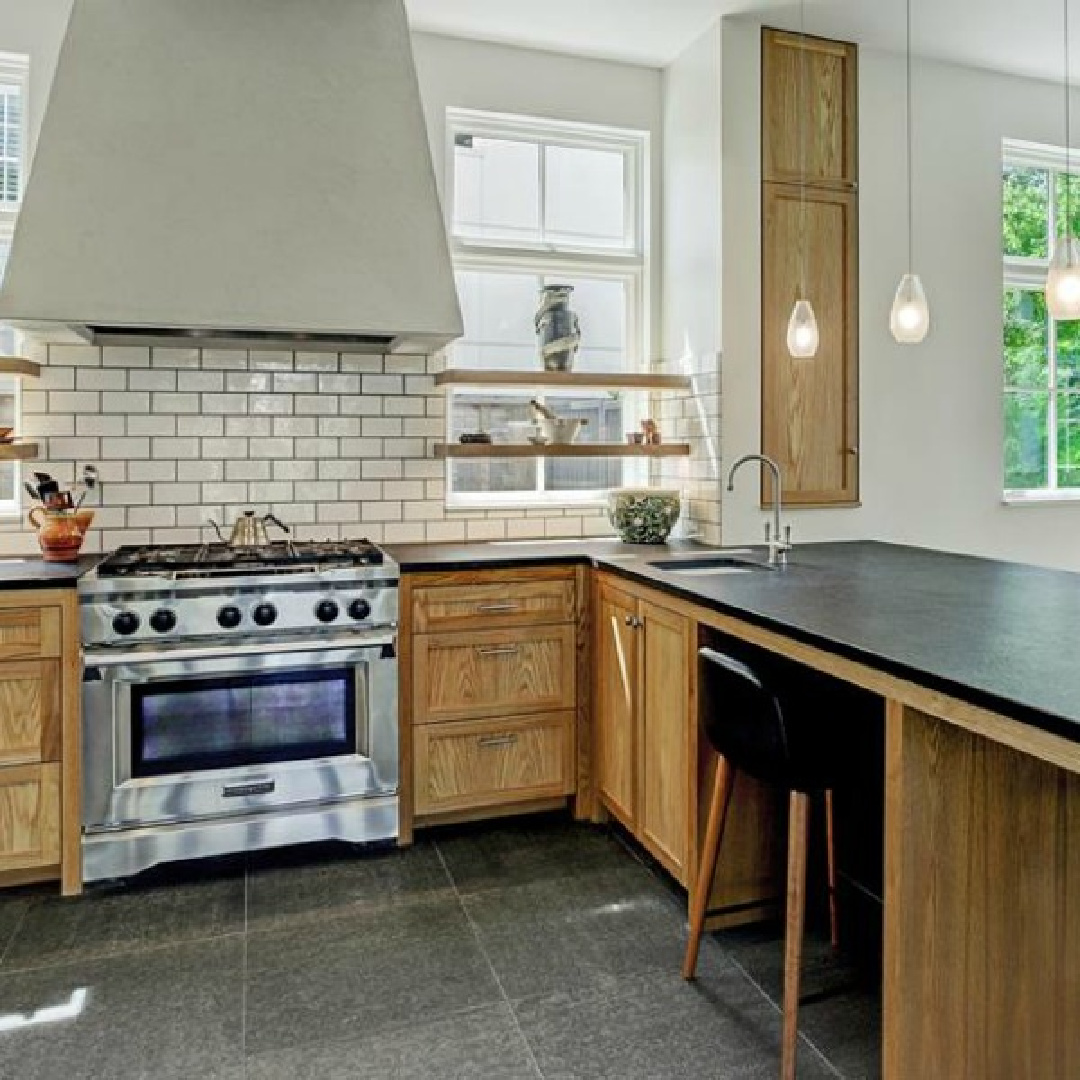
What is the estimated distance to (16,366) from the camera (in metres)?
3.04

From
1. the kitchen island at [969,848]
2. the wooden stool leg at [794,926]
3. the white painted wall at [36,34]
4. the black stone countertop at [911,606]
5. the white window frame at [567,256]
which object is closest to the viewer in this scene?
the black stone countertop at [911,606]

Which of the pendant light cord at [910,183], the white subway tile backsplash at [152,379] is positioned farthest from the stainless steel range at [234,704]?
the pendant light cord at [910,183]

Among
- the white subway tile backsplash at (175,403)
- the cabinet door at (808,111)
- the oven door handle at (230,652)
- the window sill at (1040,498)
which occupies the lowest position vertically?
the oven door handle at (230,652)

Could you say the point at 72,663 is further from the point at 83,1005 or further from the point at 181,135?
the point at 181,135

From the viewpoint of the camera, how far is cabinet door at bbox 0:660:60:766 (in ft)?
8.73

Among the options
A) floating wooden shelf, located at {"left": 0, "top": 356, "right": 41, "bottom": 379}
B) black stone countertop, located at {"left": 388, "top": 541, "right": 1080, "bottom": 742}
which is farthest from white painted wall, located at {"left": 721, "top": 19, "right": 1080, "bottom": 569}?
floating wooden shelf, located at {"left": 0, "top": 356, "right": 41, "bottom": 379}

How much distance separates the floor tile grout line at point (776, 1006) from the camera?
6.40 ft

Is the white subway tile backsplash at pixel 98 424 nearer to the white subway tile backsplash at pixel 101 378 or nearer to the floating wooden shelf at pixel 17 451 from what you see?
the white subway tile backsplash at pixel 101 378

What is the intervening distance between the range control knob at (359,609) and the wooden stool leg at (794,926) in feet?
4.97

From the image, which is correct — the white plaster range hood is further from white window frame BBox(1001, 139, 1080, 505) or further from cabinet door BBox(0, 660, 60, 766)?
white window frame BBox(1001, 139, 1080, 505)

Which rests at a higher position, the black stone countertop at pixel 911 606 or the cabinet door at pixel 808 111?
the cabinet door at pixel 808 111

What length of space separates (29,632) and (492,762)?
1.47 meters

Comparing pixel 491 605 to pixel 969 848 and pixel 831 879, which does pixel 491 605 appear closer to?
pixel 831 879

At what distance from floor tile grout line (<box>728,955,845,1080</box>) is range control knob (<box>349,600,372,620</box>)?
1.46 meters
